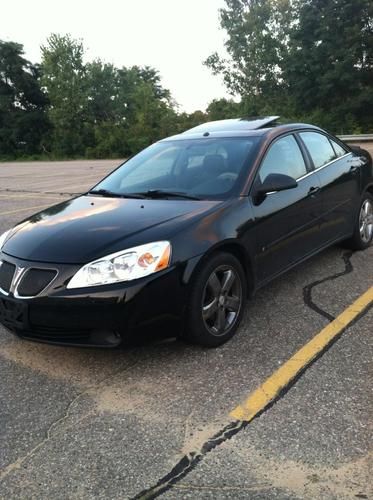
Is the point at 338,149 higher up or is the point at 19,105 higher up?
the point at 19,105

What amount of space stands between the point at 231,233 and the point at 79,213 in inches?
45.4

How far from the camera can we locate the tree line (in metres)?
28.8

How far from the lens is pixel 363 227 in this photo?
541cm

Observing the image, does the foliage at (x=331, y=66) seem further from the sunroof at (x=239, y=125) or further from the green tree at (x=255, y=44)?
the sunroof at (x=239, y=125)

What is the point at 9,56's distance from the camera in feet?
190

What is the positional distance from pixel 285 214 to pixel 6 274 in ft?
7.02

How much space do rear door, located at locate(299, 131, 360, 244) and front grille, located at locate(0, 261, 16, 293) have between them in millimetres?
2727

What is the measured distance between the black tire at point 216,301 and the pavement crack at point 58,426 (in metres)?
0.49

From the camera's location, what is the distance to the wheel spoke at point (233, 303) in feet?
11.4

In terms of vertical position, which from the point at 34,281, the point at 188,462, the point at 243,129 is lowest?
the point at 188,462

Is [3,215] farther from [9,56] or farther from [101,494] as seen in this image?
[9,56]

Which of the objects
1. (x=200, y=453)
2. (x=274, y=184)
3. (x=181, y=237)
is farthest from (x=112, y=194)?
(x=200, y=453)

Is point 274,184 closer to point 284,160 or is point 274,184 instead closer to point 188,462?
point 284,160

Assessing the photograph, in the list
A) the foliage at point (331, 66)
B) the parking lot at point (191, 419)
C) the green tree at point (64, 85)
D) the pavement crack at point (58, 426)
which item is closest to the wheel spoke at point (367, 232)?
the parking lot at point (191, 419)
